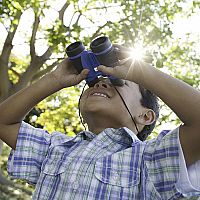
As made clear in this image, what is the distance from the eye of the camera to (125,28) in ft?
18.9

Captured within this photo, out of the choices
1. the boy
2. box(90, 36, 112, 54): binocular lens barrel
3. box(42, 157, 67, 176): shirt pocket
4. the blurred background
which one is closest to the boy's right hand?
the boy

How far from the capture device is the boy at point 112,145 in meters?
1.14

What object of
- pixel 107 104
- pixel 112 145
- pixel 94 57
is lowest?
pixel 112 145

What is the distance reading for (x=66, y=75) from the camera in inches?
55.0

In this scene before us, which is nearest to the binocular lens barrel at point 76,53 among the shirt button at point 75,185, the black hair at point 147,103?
the black hair at point 147,103

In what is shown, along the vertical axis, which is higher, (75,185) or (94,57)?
(94,57)

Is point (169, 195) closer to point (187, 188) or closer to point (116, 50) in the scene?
point (187, 188)

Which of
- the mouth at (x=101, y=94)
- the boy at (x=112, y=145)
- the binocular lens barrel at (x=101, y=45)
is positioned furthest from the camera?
the mouth at (x=101, y=94)

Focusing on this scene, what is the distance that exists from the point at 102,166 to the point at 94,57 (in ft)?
1.05

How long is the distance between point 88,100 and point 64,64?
0.51 feet

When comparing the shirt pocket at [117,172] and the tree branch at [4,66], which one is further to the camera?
the tree branch at [4,66]

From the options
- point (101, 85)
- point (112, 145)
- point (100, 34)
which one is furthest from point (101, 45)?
point (100, 34)

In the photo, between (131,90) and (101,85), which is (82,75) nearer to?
(101,85)

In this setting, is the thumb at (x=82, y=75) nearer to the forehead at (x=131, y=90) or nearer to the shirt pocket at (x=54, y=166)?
the forehead at (x=131, y=90)
